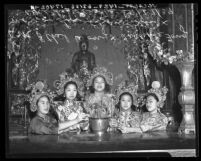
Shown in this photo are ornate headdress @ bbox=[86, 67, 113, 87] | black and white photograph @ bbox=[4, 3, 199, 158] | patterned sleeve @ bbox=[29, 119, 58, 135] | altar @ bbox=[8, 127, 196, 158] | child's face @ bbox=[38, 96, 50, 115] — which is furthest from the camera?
ornate headdress @ bbox=[86, 67, 113, 87]

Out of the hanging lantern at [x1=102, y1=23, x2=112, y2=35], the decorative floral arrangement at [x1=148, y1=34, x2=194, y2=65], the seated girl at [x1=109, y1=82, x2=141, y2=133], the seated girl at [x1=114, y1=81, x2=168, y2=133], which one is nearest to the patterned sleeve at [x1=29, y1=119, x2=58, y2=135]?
the seated girl at [x1=109, y1=82, x2=141, y2=133]

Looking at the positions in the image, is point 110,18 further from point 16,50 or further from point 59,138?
point 59,138

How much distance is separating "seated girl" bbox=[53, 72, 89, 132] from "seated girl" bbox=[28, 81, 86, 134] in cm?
7

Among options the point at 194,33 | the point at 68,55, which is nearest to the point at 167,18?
the point at 194,33

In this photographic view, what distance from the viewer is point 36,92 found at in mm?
5148

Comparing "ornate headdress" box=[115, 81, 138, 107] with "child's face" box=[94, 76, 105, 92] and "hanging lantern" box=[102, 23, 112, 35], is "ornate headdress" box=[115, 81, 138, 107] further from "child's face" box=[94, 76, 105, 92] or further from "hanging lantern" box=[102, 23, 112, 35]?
"hanging lantern" box=[102, 23, 112, 35]

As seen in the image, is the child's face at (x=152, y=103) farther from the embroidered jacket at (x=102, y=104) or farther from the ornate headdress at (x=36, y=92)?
the ornate headdress at (x=36, y=92)

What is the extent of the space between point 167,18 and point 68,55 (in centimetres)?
114

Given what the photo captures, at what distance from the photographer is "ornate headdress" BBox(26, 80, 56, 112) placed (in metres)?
5.14

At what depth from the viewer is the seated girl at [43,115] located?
16.6 feet

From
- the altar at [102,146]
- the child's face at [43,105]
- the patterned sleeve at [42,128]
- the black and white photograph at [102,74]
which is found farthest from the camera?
the child's face at [43,105]

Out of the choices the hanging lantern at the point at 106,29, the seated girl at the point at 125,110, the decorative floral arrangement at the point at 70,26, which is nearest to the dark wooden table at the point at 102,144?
the seated girl at the point at 125,110

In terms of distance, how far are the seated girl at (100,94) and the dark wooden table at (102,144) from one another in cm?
38

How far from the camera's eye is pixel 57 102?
17.3 feet
